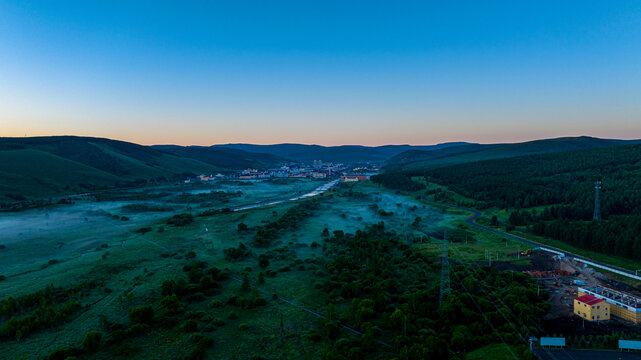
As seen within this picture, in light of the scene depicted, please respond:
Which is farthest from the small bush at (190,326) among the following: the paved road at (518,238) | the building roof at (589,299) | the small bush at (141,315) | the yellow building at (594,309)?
the paved road at (518,238)

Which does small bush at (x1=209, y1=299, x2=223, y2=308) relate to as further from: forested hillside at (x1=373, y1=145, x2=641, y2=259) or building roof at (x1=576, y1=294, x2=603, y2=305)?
forested hillside at (x1=373, y1=145, x2=641, y2=259)

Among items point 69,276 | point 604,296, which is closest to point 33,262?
point 69,276

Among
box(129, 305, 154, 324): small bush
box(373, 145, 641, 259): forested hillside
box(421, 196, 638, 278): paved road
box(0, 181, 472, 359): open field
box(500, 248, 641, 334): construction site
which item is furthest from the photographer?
box(373, 145, 641, 259): forested hillside

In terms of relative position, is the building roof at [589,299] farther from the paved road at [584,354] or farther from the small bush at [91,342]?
the small bush at [91,342]

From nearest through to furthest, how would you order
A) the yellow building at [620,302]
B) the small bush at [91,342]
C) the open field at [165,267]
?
the small bush at [91,342], the open field at [165,267], the yellow building at [620,302]

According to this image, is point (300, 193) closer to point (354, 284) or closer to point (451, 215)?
point (451, 215)

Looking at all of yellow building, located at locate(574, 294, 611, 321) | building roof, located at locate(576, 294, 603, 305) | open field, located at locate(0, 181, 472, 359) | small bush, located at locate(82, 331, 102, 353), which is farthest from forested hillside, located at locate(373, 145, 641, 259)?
small bush, located at locate(82, 331, 102, 353)
